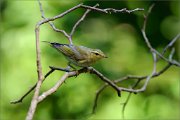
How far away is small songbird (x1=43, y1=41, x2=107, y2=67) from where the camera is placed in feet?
4.97

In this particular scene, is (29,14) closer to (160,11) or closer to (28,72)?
(28,72)

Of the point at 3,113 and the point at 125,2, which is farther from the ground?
the point at 125,2

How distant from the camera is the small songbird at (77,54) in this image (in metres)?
1.52

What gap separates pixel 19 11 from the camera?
3.58 metres

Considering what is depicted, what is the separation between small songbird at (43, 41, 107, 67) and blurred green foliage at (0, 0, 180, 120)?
167cm

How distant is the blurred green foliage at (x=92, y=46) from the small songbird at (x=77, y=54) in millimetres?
1670

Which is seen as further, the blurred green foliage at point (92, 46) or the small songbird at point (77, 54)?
the blurred green foliage at point (92, 46)

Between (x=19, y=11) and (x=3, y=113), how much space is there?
2.52 ft

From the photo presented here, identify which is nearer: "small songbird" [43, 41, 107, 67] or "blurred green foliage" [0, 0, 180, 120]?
"small songbird" [43, 41, 107, 67]

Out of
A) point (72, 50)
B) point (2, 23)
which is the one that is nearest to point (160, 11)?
point (2, 23)

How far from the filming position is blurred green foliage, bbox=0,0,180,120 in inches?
129

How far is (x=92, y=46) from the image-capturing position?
10.8ft

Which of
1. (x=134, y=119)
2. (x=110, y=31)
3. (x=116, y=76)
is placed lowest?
(x=134, y=119)

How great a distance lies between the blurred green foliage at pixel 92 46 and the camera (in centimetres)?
328
